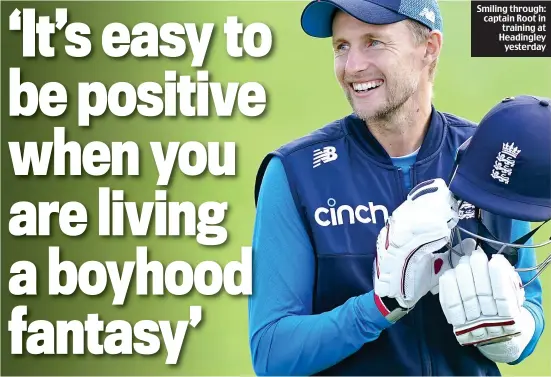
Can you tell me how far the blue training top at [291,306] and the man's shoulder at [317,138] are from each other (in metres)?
0.04

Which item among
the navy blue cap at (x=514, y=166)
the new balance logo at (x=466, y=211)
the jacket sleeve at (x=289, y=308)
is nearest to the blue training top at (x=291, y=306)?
the jacket sleeve at (x=289, y=308)

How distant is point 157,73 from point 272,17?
51 cm

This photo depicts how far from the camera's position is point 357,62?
2338 mm

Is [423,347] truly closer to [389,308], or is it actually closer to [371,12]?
[389,308]

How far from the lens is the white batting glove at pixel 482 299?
208 cm

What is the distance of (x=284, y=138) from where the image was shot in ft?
14.4

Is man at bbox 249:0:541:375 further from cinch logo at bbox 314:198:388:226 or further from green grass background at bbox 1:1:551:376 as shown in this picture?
green grass background at bbox 1:1:551:376

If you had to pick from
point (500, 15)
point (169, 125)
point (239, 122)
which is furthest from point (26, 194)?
point (500, 15)

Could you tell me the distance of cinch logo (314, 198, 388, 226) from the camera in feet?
7.67

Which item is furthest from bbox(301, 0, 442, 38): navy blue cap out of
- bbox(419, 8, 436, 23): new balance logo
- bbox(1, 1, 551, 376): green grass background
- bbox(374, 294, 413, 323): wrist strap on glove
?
bbox(1, 1, 551, 376): green grass background

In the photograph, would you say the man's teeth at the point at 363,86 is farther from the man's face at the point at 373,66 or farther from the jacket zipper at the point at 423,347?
the jacket zipper at the point at 423,347

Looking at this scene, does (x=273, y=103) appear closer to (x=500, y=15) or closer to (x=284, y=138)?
(x=284, y=138)

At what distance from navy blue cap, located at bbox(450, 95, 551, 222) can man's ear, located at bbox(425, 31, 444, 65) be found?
356 millimetres

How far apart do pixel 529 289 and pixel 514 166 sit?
0.43 m
